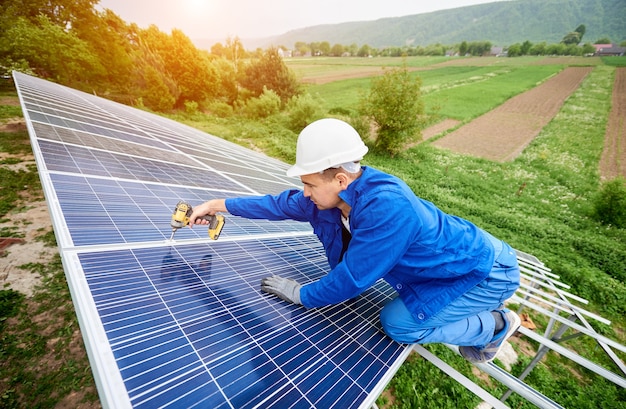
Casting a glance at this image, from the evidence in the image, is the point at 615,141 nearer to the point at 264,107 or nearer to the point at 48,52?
the point at 264,107

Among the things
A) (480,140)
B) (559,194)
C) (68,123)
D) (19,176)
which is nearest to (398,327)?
(68,123)

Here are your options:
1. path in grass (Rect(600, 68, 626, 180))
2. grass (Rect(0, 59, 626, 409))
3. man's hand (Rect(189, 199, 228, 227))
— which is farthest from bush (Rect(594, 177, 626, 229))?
man's hand (Rect(189, 199, 228, 227))

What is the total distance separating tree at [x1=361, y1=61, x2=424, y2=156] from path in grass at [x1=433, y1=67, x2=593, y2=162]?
6918 millimetres

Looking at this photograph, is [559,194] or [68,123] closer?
[68,123]

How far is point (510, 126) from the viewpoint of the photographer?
3272 centimetres

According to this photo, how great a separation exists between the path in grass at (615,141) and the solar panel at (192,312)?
92.1 feet

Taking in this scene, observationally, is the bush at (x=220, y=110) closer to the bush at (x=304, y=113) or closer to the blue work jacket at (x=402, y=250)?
the bush at (x=304, y=113)

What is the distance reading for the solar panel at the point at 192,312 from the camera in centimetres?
179

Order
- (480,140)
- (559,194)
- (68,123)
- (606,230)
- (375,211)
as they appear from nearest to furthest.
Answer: (375,211), (68,123), (606,230), (559,194), (480,140)

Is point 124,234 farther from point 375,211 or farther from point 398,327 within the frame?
point 398,327

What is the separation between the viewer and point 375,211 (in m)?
2.35

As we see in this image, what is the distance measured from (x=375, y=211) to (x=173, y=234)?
99.2 inches

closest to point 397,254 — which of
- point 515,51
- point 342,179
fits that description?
point 342,179

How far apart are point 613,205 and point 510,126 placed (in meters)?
24.0
